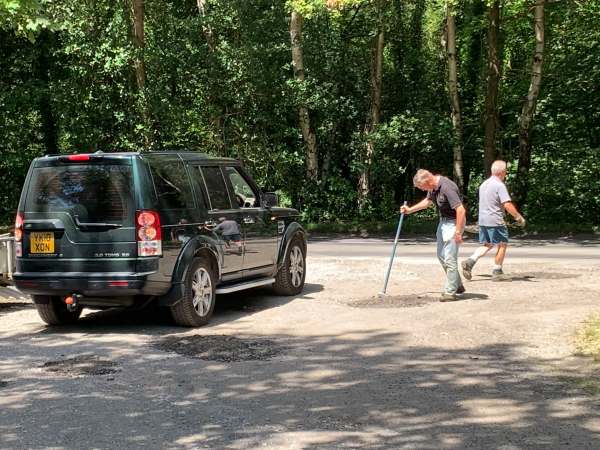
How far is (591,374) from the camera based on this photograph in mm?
6684

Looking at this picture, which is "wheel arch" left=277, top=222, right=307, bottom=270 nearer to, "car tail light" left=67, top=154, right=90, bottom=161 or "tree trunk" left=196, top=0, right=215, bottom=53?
"car tail light" left=67, top=154, right=90, bottom=161

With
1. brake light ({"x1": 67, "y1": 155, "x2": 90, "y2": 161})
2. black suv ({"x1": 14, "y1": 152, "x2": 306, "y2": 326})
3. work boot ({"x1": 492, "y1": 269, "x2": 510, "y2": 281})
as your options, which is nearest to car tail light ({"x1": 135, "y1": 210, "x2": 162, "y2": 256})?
black suv ({"x1": 14, "y1": 152, "x2": 306, "y2": 326})

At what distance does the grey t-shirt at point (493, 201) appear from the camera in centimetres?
1245

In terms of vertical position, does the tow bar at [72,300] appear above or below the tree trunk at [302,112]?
below

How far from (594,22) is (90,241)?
2189 cm

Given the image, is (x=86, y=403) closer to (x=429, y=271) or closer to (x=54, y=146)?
(x=429, y=271)

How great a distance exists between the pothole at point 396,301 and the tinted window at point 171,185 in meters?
2.63

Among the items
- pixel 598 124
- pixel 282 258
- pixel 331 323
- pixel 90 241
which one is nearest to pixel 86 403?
pixel 90 241

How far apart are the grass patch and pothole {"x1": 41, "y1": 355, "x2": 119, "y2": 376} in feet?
13.6

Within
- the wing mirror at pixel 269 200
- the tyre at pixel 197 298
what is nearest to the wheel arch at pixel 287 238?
the wing mirror at pixel 269 200

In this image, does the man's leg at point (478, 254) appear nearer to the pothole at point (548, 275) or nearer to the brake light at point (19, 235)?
the pothole at point (548, 275)

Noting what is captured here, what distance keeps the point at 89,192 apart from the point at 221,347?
2.24 meters

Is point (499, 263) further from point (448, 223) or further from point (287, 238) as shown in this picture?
point (287, 238)

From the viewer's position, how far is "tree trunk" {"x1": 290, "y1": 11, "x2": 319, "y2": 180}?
80.2 feet
